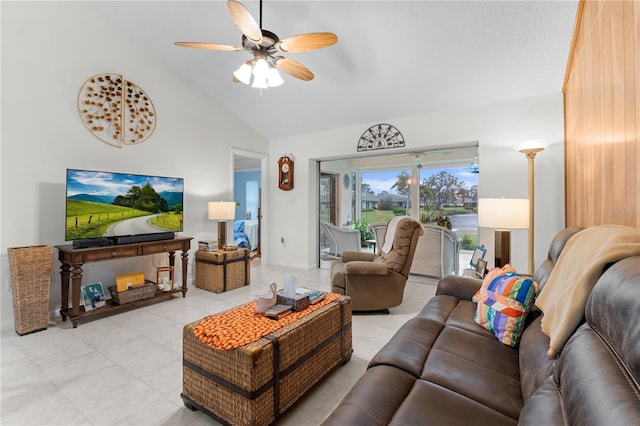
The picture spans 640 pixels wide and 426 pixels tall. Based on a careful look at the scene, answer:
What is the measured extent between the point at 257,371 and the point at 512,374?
Result: 3.68 ft

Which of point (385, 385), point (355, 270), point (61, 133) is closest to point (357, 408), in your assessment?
point (385, 385)

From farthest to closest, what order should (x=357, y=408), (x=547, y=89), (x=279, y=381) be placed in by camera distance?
(x=547, y=89) < (x=279, y=381) < (x=357, y=408)

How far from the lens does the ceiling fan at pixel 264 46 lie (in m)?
2.05

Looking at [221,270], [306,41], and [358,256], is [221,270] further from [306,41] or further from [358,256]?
[306,41]

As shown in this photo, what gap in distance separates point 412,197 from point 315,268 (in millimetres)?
2067

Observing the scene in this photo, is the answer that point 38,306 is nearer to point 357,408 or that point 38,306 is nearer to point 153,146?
point 153,146

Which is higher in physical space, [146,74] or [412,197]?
[146,74]

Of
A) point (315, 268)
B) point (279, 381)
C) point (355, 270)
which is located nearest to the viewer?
point (279, 381)

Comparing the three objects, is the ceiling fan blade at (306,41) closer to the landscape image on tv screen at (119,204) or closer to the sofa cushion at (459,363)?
the sofa cushion at (459,363)

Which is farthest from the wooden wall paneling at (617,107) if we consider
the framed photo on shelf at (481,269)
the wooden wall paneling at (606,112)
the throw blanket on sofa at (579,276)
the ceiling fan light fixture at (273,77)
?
the ceiling fan light fixture at (273,77)

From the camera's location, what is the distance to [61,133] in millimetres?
3098

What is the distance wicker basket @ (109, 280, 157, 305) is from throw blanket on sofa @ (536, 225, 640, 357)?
3573 mm

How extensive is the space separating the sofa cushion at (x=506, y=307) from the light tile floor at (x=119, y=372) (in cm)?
90

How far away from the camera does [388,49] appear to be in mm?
3184
